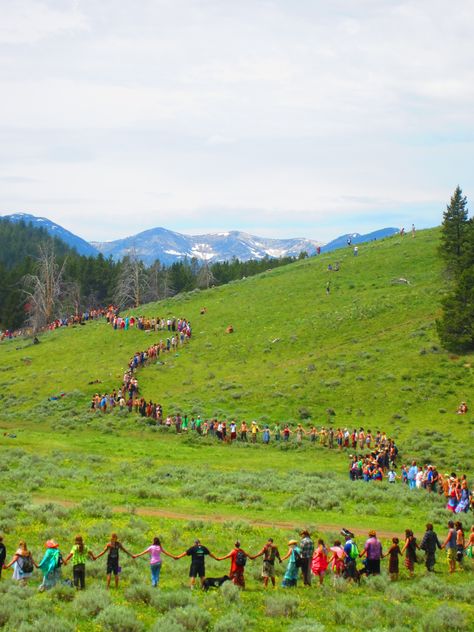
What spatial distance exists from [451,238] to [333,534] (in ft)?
156

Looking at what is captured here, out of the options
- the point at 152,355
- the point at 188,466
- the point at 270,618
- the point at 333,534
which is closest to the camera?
the point at 270,618

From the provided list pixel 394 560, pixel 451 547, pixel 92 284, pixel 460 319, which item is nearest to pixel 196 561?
pixel 394 560

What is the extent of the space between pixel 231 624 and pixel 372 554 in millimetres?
5955

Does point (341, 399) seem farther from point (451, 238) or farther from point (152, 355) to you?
point (451, 238)

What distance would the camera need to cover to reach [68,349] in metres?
69.5

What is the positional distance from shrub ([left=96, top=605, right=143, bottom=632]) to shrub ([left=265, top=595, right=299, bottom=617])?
3.11m

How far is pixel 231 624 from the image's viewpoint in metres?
14.4

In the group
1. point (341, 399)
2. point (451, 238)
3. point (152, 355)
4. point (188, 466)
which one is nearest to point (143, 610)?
point (188, 466)

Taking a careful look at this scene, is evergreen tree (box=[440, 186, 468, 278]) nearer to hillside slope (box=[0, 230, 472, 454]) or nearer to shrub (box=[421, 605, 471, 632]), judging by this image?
hillside slope (box=[0, 230, 472, 454])

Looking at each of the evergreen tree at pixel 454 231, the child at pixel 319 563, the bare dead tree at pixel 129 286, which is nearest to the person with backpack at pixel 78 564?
the child at pixel 319 563

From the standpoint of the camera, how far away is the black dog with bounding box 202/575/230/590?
17.3m

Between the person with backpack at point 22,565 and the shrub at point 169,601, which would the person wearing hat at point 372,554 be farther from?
the person with backpack at point 22,565

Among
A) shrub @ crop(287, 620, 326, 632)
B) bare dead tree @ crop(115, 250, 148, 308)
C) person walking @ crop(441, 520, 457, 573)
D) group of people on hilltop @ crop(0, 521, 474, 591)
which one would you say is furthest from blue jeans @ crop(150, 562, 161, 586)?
bare dead tree @ crop(115, 250, 148, 308)

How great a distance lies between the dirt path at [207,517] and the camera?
24109mm
